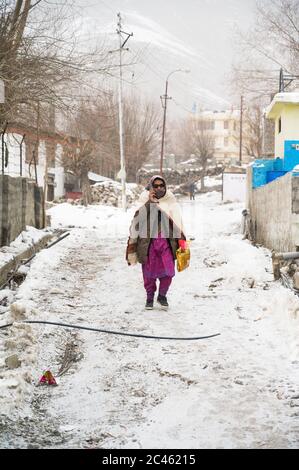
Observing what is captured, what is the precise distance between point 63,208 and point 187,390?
2182 centimetres

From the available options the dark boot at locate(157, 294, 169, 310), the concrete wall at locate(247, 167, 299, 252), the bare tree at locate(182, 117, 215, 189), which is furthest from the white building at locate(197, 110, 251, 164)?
the dark boot at locate(157, 294, 169, 310)

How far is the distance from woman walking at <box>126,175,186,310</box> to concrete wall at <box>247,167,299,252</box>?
2256mm

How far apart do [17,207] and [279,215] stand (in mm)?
5219

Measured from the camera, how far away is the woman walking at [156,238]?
23.1 feet

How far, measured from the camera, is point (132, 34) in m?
25.2

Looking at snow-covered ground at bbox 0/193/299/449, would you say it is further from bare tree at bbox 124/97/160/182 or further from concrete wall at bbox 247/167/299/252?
bare tree at bbox 124/97/160/182

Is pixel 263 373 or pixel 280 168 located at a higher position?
pixel 280 168

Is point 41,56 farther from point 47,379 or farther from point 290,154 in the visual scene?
point 290,154

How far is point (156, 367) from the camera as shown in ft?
15.9

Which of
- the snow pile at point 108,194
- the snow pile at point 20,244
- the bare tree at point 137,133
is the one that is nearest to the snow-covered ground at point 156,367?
the snow pile at point 20,244

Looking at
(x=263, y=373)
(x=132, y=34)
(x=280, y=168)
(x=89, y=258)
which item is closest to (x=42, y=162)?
(x=132, y=34)

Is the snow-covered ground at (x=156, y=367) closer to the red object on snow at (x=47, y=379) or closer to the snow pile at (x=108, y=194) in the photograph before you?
the red object on snow at (x=47, y=379)

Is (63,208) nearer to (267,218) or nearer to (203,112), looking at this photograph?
(267,218)

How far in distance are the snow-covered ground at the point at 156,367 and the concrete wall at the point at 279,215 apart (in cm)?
71
